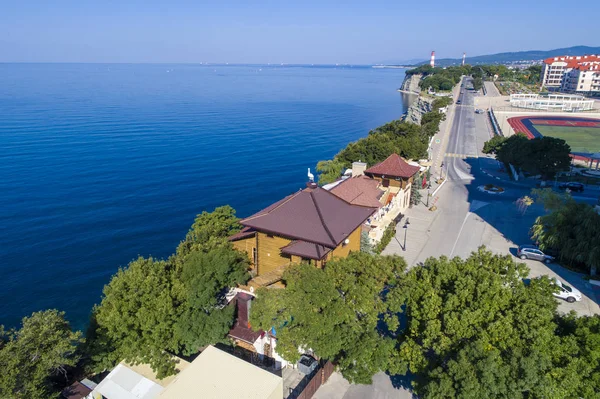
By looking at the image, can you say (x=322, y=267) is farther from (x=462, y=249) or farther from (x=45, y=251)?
(x=45, y=251)

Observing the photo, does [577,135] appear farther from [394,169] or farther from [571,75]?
[571,75]

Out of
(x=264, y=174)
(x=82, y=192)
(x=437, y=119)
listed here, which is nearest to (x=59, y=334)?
(x=82, y=192)

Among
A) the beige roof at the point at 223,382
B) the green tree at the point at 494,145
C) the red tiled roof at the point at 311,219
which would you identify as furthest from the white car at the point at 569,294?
the green tree at the point at 494,145

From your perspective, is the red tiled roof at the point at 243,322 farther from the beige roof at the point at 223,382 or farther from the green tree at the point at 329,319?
the beige roof at the point at 223,382

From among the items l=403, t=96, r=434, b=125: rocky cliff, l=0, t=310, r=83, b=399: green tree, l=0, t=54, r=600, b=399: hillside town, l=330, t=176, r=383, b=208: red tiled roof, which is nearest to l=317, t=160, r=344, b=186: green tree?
l=330, t=176, r=383, b=208: red tiled roof

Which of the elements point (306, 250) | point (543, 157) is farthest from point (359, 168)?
point (543, 157)
